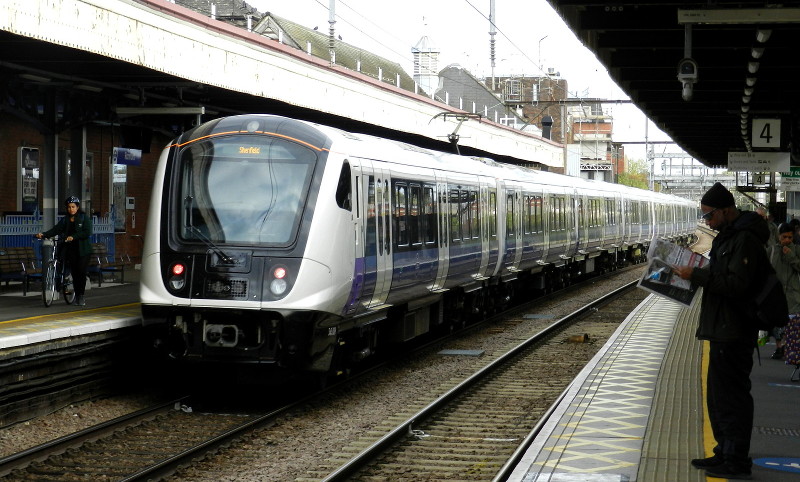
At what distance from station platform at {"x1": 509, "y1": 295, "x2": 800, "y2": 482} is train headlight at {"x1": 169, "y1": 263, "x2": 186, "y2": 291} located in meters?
3.85

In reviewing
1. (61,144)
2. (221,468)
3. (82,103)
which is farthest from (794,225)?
(61,144)

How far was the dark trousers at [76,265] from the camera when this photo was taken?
46.2ft

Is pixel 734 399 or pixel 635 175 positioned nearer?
pixel 734 399

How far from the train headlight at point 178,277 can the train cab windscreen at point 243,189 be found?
0.31 meters

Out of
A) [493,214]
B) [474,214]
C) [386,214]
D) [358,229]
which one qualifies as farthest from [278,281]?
[493,214]

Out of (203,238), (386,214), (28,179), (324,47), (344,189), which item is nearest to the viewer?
(203,238)

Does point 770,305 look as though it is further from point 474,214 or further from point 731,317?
point 474,214

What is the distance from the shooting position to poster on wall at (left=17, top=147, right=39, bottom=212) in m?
20.5

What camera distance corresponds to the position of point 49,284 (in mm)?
14352

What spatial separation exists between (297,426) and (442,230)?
6206 millimetres

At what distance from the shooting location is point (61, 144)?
2161 cm

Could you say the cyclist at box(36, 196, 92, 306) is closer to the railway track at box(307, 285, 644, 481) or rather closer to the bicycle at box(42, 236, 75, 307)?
the bicycle at box(42, 236, 75, 307)

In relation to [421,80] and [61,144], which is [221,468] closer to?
[61,144]

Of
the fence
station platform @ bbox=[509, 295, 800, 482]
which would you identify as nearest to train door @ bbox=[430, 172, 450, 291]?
station platform @ bbox=[509, 295, 800, 482]
